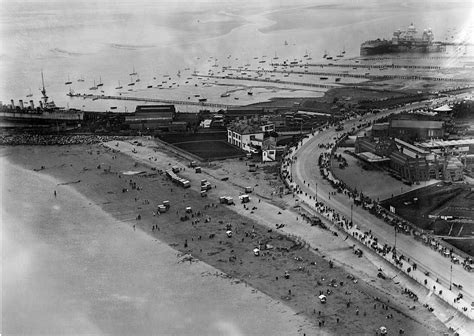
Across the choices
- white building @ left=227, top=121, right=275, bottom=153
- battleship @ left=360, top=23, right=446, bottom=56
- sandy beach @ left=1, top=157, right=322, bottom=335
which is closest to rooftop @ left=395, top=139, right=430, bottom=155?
white building @ left=227, top=121, right=275, bottom=153

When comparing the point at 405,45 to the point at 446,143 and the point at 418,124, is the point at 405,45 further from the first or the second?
the point at 446,143

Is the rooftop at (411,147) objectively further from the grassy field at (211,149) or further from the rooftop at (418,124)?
the grassy field at (211,149)

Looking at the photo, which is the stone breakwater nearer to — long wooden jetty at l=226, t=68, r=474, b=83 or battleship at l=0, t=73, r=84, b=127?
battleship at l=0, t=73, r=84, b=127

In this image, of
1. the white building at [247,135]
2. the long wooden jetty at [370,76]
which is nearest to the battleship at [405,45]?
the long wooden jetty at [370,76]

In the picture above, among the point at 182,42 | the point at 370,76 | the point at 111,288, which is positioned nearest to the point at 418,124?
the point at 111,288

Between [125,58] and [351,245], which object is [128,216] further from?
[125,58]

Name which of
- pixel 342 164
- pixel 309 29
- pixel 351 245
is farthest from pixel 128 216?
pixel 309 29
